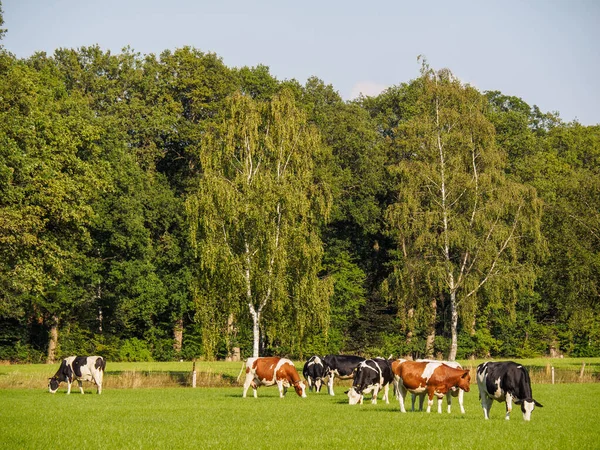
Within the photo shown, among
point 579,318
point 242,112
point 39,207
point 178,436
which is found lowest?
point 178,436

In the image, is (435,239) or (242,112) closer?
(242,112)

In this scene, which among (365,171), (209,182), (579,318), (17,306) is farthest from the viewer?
(365,171)

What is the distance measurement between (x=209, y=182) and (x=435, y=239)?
13.7 metres

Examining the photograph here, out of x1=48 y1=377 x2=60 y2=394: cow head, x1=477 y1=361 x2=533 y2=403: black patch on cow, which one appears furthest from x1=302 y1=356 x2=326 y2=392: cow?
x1=477 y1=361 x2=533 y2=403: black patch on cow

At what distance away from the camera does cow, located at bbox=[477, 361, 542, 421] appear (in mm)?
23109

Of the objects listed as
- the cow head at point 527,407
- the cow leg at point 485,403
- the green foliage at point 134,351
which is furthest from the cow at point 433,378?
the green foliage at point 134,351

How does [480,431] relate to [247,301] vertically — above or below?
below

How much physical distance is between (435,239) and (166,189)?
2673 cm

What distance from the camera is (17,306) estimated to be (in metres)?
56.8

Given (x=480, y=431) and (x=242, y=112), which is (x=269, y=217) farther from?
(x=480, y=431)

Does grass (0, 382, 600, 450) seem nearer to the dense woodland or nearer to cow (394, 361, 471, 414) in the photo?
cow (394, 361, 471, 414)

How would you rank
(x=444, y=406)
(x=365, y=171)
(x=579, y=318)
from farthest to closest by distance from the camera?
(x=365, y=171) < (x=579, y=318) < (x=444, y=406)

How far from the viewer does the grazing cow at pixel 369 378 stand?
29.8 meters

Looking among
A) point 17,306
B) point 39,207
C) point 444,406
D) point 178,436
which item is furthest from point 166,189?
point 178,436
